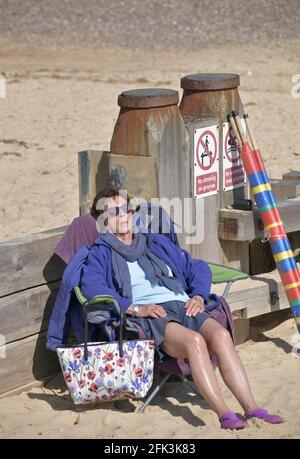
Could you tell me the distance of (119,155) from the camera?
609 centimetres

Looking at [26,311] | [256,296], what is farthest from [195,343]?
[256,296]

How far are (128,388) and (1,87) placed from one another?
9394 mm

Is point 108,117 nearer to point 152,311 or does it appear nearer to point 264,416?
point 152,311

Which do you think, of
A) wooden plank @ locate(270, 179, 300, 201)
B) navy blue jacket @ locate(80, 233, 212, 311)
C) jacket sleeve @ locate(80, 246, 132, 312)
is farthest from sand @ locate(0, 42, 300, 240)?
jacket sleeve @ locate(80, 246, 132, 312)

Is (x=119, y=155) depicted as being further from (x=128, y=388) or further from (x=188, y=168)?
(x=128, y=388)

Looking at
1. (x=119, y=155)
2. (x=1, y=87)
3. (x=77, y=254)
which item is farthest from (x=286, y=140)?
(x=77, y=254)

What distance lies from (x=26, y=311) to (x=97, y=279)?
1.82 feet

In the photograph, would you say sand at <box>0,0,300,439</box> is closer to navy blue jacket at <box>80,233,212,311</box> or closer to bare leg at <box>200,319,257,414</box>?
bare leg at <box>200,319,257,414</box>

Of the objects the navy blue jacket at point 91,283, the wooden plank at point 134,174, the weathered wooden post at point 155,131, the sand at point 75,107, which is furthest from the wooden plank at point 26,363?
the sand at point 75,107

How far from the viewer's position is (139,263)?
18.3ft

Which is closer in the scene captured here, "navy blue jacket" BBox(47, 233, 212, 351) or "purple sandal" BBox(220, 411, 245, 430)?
"purple sandal" BBox(220, 411, 245, 430)

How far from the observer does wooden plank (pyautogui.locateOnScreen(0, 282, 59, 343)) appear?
5.56 meters

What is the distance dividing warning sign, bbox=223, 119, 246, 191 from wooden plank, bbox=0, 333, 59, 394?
162 cm
